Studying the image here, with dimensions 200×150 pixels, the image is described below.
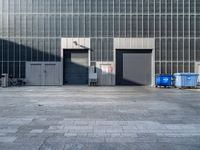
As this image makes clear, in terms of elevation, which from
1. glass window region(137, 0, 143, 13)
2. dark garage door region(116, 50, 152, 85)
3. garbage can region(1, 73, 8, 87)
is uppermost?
glass window region(137, 0, 143, 13)

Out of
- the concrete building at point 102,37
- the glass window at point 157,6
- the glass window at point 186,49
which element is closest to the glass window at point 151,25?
the concrete building at point 102,37

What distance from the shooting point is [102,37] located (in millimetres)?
35500

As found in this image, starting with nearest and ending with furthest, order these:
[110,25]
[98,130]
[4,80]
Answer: [98,130]
[4,80]
[110,25]

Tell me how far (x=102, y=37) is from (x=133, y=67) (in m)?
5.63

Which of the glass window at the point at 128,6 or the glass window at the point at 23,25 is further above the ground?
the glass window at the point at 128,6

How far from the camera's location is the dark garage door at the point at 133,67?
117 ft

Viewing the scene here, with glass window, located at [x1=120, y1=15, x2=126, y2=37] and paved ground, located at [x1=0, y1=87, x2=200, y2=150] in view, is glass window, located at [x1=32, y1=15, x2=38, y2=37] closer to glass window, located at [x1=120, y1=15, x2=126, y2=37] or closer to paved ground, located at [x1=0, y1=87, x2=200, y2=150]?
glass window, located at [x1=120, y1=15, x2=126, y2=37]

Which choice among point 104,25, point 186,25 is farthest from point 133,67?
point 186,25

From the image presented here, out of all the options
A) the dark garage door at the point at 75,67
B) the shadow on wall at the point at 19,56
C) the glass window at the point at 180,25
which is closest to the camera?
the shadow on wall at the point at 19,56

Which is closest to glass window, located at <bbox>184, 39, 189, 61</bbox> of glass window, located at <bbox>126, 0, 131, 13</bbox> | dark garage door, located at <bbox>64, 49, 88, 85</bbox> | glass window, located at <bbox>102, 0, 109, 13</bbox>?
glass window, located at <bbox>126, 0, 131, 13</bbox>

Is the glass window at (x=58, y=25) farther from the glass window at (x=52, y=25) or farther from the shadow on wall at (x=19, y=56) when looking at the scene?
the shadow on wall at (x=19, y=56)

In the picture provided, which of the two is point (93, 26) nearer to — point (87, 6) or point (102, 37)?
point (102, 37)

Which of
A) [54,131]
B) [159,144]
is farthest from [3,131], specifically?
[159,144]

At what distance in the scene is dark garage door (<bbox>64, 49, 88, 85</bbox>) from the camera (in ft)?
118
